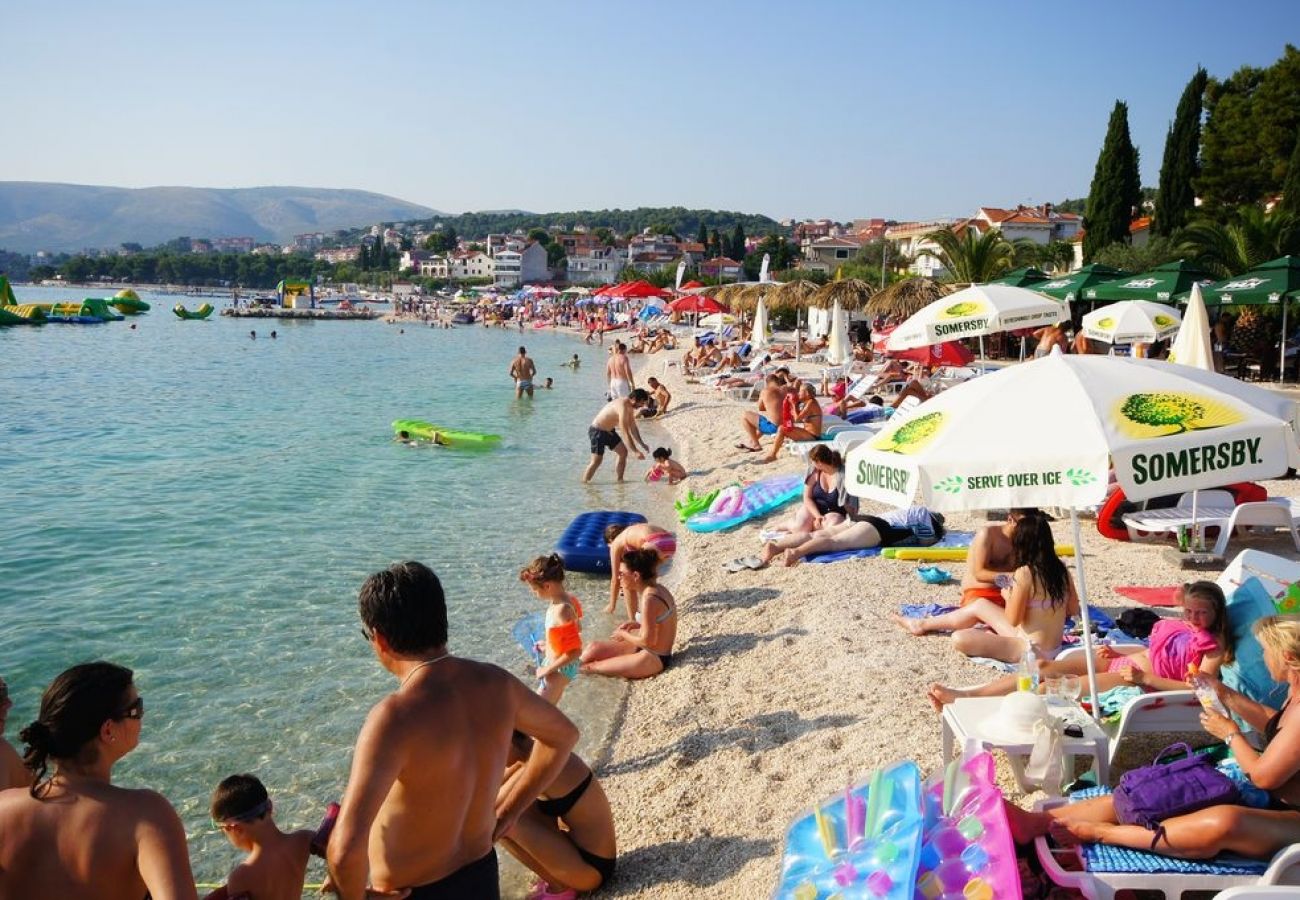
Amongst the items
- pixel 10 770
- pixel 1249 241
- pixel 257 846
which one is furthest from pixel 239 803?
pixel 1249 241

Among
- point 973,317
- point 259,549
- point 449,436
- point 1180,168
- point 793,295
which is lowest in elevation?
point 259,549

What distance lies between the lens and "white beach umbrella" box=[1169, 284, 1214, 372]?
8227 millimetres

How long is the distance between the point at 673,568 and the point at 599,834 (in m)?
5.28

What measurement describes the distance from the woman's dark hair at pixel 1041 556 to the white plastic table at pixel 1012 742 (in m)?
1.22

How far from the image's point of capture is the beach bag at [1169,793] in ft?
9.84

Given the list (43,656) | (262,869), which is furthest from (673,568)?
(262,869)

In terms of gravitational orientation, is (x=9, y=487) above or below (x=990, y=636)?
below

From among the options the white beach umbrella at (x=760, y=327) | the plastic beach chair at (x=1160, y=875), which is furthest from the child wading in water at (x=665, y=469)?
the white beach umbrella at (x=760, y=327)

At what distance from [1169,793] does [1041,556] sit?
213 cm

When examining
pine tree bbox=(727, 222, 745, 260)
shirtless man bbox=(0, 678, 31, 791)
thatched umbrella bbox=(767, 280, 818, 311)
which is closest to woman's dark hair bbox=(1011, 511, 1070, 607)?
shirtless man bbox=(0, 678, 31, 791)

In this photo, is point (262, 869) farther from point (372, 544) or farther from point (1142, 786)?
point (372, 544)

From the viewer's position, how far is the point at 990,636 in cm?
529

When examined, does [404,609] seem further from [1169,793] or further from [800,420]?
[800,420]

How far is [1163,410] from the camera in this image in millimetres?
3521
